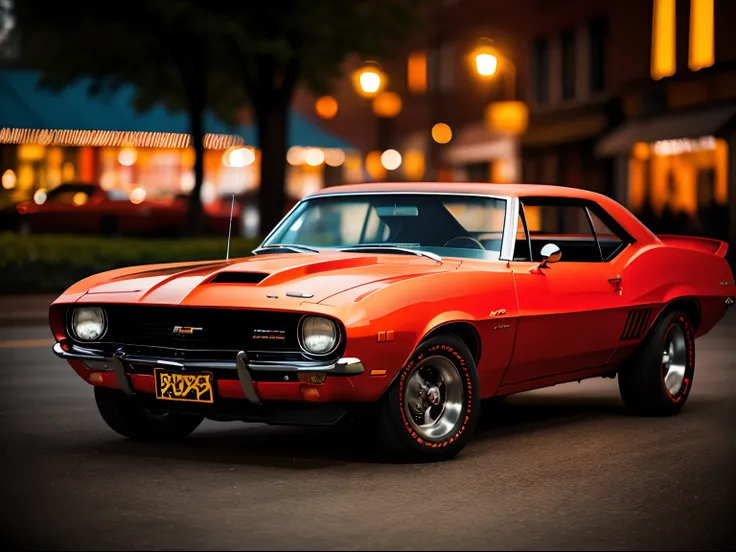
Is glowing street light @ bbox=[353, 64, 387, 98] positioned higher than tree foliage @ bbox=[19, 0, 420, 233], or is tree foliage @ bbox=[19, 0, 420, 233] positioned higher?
tree foliage @ bbox=[19, 0, 420, 233]

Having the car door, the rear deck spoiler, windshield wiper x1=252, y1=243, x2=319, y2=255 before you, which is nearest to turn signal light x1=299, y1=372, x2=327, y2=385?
the car door

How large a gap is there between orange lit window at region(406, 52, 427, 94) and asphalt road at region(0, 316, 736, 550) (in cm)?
4877

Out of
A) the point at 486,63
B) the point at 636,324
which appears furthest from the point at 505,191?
the point at 486,63

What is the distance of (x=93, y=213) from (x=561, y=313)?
30.0 m

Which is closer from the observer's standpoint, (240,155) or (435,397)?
(435,397)

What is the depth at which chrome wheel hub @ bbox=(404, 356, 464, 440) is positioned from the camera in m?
7.96

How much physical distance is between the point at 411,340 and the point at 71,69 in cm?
2589

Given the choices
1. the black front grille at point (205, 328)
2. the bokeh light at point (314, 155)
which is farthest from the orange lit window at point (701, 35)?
the black front grille at point (205, 328)

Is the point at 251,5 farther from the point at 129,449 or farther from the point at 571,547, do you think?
the point at 571,547

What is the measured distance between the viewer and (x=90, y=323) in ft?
27.3

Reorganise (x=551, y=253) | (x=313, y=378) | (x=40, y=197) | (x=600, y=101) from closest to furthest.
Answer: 1. (x=313, y=378)
2. (x=551, y=253)
3. (x=40, y=197)
4. (x=600, y=101)

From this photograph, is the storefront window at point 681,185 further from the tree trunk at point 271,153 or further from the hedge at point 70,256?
the hedge at point 70,256

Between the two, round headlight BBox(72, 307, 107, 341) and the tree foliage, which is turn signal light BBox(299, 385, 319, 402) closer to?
round headlight BBox(72, 307, 107, 341)

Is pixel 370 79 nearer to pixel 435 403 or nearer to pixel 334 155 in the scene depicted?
pixel 435 403
